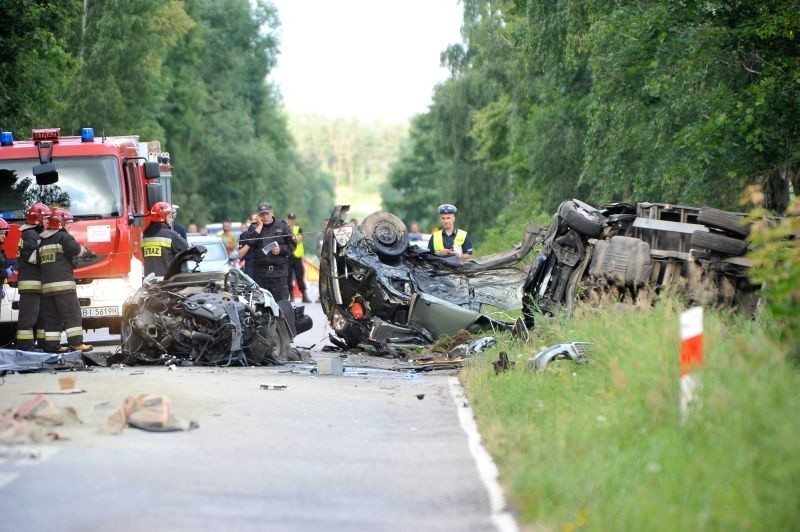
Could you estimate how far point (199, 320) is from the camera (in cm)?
1407

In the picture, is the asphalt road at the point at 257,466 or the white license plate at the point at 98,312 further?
the white license plate at the point at 98,312

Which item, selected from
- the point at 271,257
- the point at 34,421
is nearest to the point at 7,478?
the point at 34,421

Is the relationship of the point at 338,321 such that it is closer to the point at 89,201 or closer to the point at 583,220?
the point at 89,201

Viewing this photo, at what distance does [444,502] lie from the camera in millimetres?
6992

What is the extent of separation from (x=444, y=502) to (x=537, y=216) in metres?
34.6

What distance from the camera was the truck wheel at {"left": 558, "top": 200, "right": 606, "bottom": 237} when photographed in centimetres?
1403

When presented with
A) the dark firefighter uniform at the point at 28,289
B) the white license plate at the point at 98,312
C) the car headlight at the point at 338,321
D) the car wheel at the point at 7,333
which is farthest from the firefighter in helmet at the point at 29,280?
the car headlight at the point at 338,321

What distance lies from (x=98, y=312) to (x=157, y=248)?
3.85 feet

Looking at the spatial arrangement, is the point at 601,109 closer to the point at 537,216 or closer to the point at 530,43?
the point at 530,43

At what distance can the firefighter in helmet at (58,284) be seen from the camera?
49.0 ft

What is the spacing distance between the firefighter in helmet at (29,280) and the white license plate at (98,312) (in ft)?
5.21

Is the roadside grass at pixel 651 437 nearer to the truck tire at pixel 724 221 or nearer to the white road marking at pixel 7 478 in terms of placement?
the truck tire at pixel 724 221

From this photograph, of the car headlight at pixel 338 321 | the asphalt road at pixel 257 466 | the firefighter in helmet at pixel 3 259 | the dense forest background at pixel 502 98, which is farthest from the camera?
the dense forest background at pixel 502 98

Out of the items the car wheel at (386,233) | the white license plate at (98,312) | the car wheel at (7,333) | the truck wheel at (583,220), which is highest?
the truck wheel at (583,220)
